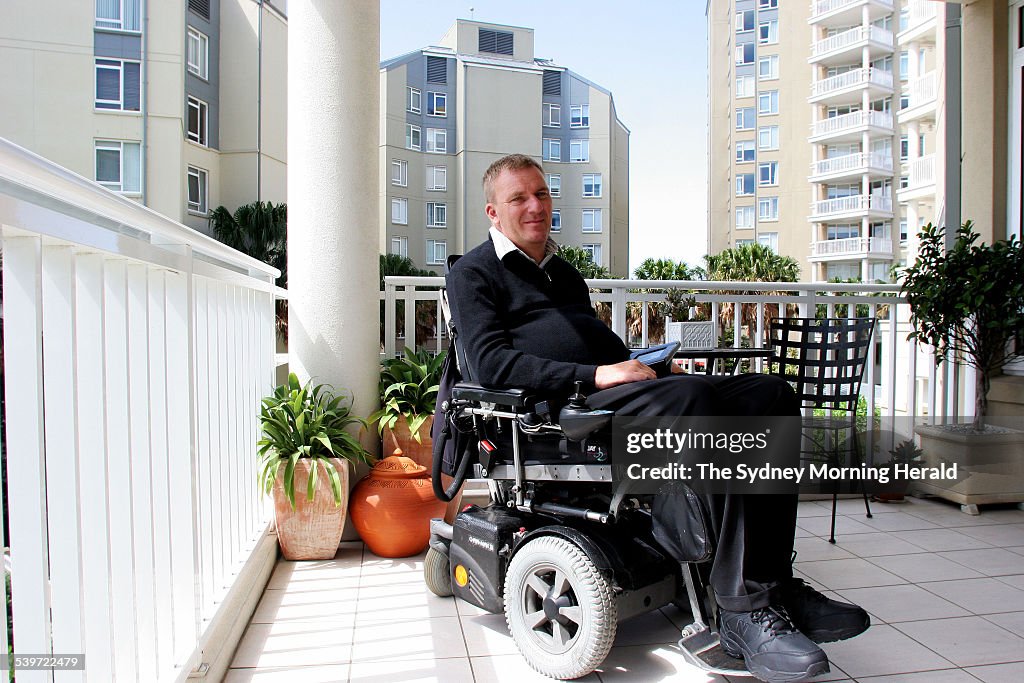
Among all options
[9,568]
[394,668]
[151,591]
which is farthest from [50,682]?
[394,668]

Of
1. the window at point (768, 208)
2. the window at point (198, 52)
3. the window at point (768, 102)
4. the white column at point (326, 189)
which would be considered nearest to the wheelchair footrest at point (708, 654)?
the white column at point (326, 189)

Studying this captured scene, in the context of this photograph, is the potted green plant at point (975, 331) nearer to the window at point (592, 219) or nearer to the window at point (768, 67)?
the window at point (592, 219)

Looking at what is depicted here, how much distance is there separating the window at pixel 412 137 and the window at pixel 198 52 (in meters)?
11.4

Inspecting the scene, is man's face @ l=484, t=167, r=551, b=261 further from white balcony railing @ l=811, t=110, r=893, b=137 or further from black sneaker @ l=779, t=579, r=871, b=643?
white balcony railing @ l=811, t=110, r=893, b=137

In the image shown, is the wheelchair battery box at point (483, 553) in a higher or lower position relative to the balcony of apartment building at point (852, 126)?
lower

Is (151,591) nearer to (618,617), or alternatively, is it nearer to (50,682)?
(50,682)

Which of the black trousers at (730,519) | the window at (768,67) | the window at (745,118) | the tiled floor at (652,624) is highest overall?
the window at (768,67)

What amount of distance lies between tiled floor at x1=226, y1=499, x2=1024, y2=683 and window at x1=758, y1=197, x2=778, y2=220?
36.7m

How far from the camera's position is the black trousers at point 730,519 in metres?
1.59

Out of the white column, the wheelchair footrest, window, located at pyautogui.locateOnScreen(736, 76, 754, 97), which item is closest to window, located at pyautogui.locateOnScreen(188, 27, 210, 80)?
the white column

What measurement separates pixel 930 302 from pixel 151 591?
3.57m

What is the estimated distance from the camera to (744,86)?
38.2m

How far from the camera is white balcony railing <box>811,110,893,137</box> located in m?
32.8

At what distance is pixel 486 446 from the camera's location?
2027mm
